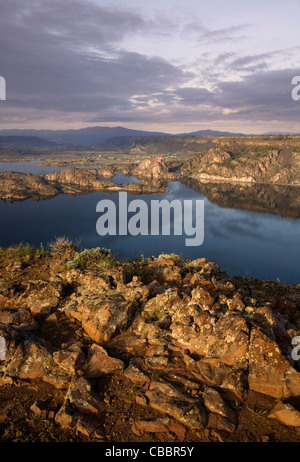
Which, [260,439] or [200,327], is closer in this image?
[260,439]

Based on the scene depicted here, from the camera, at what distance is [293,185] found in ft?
468

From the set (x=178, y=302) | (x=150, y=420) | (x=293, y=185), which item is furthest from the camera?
(x=293, y=185)

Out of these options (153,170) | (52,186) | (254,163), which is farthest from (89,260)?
(254,163)

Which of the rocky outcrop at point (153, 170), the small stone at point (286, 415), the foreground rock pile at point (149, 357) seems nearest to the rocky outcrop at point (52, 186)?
the rocky outcrop at point (153, 170)

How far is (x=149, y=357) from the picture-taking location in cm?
607

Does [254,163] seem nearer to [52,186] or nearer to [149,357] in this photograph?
[52,186]

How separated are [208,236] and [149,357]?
191ft

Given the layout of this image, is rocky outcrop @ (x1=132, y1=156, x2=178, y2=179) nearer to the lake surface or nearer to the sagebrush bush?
the lake surface

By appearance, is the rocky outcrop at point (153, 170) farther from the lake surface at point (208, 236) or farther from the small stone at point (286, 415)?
the small stone at point (286, 415)

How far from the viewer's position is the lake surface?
155 ft

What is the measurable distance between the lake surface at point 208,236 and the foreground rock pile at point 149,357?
83.8 feet

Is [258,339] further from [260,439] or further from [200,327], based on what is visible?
[260,439]
